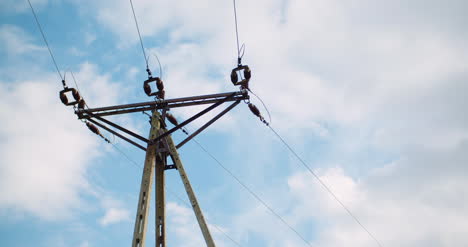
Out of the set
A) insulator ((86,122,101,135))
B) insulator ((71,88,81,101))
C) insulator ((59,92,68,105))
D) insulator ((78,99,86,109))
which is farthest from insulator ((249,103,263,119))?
insulator ((59,92,68,105))

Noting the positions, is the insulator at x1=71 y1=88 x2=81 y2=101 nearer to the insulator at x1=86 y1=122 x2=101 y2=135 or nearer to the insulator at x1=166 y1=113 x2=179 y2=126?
the insulator at x1=86 y1=122 x2=101 y2=135

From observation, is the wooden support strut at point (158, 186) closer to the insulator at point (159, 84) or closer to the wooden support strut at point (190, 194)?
the wooden support strut at point (190, 194)

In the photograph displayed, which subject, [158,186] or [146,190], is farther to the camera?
[158,186]

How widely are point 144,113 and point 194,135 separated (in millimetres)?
1409

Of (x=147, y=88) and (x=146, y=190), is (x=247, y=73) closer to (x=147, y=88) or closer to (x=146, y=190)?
(x=147, y=88)

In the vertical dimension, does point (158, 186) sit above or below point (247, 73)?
below

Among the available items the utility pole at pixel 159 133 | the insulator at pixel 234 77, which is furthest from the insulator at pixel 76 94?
the insulator at pixel 234 77

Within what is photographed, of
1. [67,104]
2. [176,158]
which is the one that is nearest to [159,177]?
[176,158]

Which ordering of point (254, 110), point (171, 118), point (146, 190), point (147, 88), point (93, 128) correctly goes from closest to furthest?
1. point (146, 190)
2. point (254, 110)
3. point (147, 88)
4. point (93, 128)
5. point (171, 118)

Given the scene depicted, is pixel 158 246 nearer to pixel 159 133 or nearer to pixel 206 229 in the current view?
pixel 206 229

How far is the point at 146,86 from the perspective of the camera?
9906 mm

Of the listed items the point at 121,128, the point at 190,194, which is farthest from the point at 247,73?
the point at 121,128

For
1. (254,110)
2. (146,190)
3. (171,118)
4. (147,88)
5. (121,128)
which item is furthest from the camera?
(171,118)

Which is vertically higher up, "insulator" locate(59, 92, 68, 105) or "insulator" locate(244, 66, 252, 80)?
"insulator" locate(244, 66, 252, 80)
